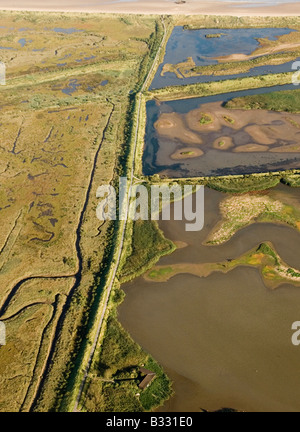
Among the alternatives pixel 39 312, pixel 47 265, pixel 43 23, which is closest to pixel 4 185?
pixel 47 265

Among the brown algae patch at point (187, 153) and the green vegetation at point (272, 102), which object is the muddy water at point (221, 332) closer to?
the brown algae patch at point (187, 153)

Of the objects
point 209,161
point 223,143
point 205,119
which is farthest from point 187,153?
point 205,119

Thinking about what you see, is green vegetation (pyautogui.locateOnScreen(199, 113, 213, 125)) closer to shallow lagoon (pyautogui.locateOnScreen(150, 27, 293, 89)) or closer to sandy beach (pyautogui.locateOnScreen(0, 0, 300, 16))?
shallow lagoon (pyautogui.locateOnScreen(150, 27, 293, 89))

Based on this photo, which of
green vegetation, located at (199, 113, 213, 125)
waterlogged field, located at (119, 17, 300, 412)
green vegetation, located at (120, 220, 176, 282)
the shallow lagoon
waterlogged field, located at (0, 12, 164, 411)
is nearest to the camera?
waterlogged field, located at (119, 17, 300, 412)

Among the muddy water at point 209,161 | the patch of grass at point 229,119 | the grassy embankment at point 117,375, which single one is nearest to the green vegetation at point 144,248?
the grassy embankment at point 117,375

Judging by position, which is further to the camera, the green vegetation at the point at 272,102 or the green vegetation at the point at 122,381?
the green vegetation at the point at 272,102

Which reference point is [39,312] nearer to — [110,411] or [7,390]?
[7,390]

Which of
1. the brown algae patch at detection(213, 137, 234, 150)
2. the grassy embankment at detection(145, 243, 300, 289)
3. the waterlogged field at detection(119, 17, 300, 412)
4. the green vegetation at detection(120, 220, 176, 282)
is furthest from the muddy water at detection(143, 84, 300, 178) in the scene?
the grassy embankment at detection(145, 243, 300, 289)
